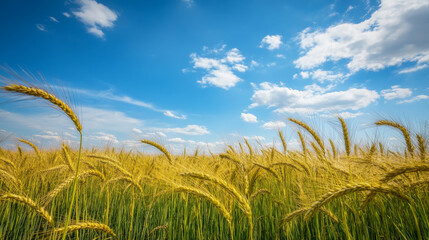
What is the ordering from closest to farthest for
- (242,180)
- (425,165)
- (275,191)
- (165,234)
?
(425,165), (242,180), (165,234), (275,191)

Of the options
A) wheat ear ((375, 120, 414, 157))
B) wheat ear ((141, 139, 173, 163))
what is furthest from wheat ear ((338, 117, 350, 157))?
wheat ear ((141, 139, 173, 163))

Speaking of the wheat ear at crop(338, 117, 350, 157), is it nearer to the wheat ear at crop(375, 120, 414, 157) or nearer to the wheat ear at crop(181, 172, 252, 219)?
the wheat ear at crop(375, 120, 414, 157)

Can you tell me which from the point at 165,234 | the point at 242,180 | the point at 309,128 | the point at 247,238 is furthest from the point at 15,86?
the point at 309,128

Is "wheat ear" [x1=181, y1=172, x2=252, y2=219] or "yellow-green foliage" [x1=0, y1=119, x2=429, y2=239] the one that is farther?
"yellow-green foliage" [x1=0, y1=119, x2=429, y2=239]

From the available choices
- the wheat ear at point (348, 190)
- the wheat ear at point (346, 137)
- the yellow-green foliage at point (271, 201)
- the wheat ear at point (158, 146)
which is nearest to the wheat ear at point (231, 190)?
the yellow-green foliage at point (271, 201)

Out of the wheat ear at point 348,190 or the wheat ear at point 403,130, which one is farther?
the wheat ear at point 403,130

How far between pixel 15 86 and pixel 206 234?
243cm

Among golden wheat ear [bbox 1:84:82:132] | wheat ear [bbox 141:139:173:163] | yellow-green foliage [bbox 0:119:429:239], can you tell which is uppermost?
golden wheat ear [bbox 1:84:82:132]

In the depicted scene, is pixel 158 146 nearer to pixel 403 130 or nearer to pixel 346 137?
pixel 346 137

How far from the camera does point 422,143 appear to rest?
93.0 inches

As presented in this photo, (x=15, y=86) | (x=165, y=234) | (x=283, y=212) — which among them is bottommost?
(x=165, y=234)

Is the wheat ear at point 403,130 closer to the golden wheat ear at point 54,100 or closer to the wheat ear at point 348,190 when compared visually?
the wheat ear at point 348,190

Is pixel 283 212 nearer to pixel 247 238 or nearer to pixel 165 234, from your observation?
pixel 247 238

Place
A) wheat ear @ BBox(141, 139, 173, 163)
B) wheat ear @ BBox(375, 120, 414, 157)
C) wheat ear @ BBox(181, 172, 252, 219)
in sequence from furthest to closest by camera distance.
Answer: wheat ear @ BBox(141, 139, 173, 163) < wheat ear @ BBox(375, 120, 414, 157) < wheat ear @ BBox(181, 172, 252, 219)
